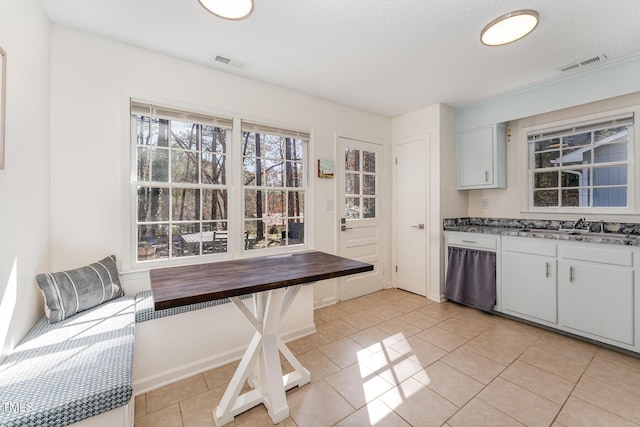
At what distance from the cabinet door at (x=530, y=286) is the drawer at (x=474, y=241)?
160 millimetres

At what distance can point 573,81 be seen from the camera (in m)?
2.74

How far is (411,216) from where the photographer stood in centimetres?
381

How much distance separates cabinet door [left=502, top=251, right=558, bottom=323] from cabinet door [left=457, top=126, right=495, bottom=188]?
1.02m

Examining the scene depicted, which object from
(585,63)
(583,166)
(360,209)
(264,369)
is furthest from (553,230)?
(264,369)

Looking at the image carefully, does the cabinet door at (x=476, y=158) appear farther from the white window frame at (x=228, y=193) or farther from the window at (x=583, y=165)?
the white window frame at (x=228, y=193)

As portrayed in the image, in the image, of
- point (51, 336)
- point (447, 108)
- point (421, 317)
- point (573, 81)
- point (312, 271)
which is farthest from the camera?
point (447, 108)

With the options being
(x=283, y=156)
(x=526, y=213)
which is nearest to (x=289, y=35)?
(x=283, y=156)

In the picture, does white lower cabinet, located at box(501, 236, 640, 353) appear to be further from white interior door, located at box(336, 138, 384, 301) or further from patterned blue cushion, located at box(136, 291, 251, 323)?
patterned blue cushion, located at box(136, 291, 251, 323)

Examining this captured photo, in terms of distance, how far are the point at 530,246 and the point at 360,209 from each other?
74.0 inches

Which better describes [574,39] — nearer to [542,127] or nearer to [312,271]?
[542,127]

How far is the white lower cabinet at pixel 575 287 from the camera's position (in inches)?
87.5

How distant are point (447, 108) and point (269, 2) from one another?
2.68 meters

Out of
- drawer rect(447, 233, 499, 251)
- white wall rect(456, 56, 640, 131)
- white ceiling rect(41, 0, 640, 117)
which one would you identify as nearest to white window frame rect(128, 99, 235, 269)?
white ceiling rect(41, 0, 640, 117)

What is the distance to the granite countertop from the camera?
2380 mm
